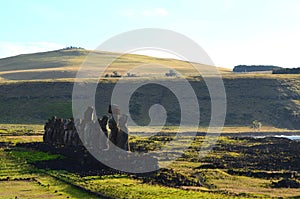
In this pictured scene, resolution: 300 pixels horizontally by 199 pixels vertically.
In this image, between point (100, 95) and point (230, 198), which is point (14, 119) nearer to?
point (100, 95)

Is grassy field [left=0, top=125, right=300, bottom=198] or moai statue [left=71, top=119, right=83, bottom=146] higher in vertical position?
moai statue [left=71, top=119, right=83, bottom=146]

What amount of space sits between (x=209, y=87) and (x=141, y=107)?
31.2m

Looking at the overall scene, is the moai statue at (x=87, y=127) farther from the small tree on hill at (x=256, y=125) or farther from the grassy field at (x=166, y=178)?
the small tree on hill at (x=256, y=125)

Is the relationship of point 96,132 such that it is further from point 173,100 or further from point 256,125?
point 173,100

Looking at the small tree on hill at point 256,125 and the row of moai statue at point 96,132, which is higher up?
the row of moai statue at point 96,132

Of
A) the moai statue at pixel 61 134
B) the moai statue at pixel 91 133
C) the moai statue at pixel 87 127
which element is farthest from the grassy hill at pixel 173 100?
the moai statue at pixel 91 133

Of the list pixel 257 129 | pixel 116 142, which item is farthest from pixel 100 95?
pixel 116 142

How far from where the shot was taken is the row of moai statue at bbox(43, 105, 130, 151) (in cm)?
5841

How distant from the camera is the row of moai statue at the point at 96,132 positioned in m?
58.4

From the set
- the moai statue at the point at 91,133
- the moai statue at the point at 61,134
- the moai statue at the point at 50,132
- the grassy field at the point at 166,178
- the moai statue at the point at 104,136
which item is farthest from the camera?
the moai statue at the point at 50,132

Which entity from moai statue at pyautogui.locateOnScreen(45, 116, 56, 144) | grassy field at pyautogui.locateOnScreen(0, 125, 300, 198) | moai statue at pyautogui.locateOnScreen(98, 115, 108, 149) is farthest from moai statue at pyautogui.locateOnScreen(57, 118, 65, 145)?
moai statue at pyautogui.locateOnScreen(98, 115, 108, 149)

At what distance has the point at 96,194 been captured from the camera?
39.8 meters

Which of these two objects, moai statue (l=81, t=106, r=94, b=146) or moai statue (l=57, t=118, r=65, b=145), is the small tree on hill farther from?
moai statue (l=81, t=106, r=94, b=146)

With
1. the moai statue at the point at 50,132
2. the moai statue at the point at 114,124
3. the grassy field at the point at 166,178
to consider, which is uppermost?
the moai statue at the point at 114,124
